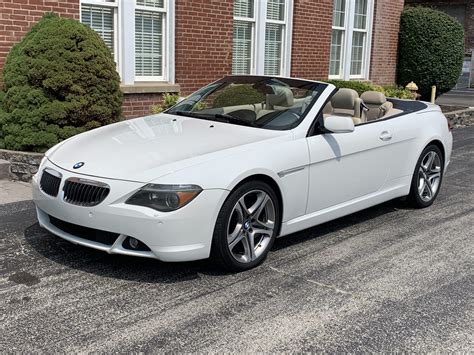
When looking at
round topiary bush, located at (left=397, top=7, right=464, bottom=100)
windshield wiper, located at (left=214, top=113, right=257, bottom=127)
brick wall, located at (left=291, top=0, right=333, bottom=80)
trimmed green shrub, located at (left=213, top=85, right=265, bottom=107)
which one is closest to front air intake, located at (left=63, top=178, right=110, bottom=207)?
windshield wiper, located at (left=214, top=113, right=257, bottom=127)

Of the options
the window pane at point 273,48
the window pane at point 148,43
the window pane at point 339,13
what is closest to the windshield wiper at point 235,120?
the window pane at point 148,43

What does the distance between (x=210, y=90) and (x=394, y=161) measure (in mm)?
1941

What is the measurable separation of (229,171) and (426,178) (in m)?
3.13

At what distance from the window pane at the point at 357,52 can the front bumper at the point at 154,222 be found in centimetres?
1131

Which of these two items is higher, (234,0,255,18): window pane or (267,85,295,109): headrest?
(234,0,255,18): window pane

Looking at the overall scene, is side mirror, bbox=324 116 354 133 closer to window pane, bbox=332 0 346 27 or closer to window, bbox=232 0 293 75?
window, bbox=232 0 293 75

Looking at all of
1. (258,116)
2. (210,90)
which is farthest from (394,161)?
(210,90)

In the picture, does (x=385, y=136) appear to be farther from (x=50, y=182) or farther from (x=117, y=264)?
(x=50, y=182)

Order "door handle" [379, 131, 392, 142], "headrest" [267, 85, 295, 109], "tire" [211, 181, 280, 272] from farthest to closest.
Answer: "door handle" [379, 131, 392, 142], "headrest" [267, 85, 295, 109], "tire" [211, 181, 280, 272]

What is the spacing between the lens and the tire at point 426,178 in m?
6.27

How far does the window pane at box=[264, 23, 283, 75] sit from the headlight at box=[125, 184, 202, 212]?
8.45m

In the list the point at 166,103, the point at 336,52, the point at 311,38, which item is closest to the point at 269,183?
the point at 166,103

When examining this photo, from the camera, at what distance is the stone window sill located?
363 inches

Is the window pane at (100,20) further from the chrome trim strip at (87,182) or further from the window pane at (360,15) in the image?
the window pane at (360,15)
